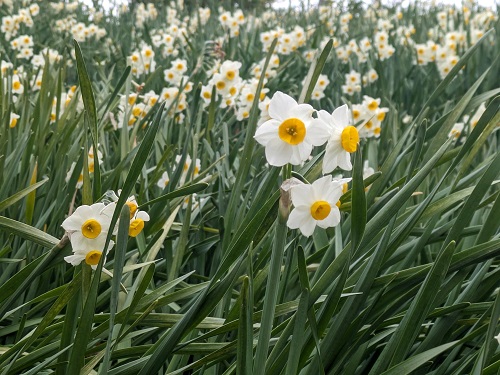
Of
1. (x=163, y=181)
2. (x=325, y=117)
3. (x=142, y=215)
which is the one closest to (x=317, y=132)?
(x=325, y=117)

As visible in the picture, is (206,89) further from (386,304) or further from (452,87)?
(452,87)

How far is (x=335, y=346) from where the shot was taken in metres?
1.13

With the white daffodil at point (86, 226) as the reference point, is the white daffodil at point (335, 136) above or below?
above

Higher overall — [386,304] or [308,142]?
[308,142]

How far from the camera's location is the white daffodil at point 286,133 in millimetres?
942

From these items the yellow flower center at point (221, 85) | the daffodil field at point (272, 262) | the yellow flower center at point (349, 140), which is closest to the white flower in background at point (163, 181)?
the daffodil field at point (272, 262)

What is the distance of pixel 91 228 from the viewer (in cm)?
96

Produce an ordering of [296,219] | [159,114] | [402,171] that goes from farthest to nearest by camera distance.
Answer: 1. [402,171]
2. [159,114]
3. [296,219]

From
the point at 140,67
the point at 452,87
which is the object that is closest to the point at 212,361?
the point at 140,67

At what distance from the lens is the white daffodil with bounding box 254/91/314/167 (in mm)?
942

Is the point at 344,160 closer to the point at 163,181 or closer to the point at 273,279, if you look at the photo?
the point at 273,279

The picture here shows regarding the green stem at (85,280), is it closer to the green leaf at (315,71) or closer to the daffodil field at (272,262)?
the daffodil field at (272,262)

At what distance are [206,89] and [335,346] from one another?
1.80 m

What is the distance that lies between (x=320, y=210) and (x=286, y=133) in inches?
4.4
